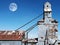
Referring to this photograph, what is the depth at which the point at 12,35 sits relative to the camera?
2495 centimetres

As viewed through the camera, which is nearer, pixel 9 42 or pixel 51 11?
pixel 51 11

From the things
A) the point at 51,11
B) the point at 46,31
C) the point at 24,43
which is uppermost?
the point at 51,11

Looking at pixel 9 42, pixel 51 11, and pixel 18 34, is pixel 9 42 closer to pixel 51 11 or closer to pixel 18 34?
pixel 18 34

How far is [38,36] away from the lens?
21438 mm

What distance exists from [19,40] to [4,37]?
7.08 feet

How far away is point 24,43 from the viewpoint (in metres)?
22.2

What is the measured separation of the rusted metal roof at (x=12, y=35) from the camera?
960 inches

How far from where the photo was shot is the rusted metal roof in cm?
2438

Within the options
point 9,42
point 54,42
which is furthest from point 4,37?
point 54,42

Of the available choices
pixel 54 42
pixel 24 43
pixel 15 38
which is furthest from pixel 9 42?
pixel 54 42

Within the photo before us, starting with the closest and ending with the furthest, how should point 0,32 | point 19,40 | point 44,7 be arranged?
point 44,7 → point 19,40 → point 0,32

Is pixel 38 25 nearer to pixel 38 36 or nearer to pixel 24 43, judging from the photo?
pixel 38 36

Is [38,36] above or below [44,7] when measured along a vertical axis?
below

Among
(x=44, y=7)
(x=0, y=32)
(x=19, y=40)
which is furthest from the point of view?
(x=0, y=32)
